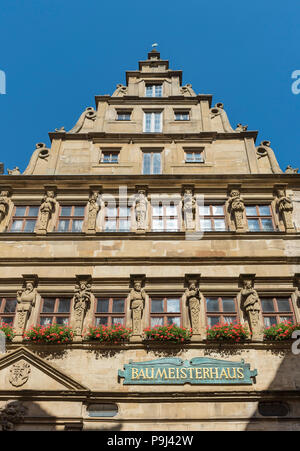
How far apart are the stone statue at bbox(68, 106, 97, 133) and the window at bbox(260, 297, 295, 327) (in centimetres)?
927

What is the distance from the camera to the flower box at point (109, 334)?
416 inches

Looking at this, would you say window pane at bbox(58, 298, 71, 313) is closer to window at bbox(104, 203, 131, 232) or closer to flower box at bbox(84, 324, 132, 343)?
flower box at bbox(84, 324, 132, 343)

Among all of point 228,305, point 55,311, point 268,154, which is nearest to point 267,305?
point 228,305

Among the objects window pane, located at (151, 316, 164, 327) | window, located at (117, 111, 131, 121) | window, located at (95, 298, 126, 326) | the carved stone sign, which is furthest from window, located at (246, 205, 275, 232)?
window, located at (117, 111, 131, 121)

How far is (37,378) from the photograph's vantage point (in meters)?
9.97

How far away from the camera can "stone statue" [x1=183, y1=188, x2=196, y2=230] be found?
42.9ft

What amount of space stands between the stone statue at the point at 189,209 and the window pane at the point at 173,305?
2372 millimetres

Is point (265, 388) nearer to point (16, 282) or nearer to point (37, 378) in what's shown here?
point (37, 378)

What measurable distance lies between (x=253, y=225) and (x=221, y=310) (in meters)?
3.15

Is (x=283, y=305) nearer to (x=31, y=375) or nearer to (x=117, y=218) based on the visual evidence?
(x=117, y=218)

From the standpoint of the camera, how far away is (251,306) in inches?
439

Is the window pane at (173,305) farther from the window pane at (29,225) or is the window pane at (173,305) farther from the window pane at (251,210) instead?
the window pane at (29,225)

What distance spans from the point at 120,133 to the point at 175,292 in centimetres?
672

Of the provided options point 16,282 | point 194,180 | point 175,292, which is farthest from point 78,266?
point 194,180
